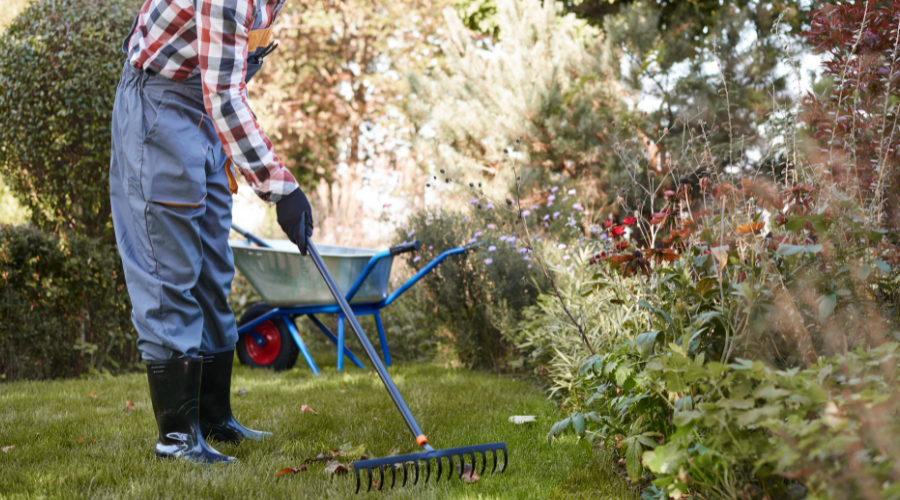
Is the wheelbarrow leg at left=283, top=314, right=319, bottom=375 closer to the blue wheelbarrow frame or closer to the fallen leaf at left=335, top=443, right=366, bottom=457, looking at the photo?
the blue wheelbarrow frame

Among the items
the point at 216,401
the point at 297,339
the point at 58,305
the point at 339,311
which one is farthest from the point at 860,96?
the point at 58,305

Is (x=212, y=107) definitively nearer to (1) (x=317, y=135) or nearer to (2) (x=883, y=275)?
(2) (x=883, y=275)

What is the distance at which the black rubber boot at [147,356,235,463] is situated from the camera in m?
1.81

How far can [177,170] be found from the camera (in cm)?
182

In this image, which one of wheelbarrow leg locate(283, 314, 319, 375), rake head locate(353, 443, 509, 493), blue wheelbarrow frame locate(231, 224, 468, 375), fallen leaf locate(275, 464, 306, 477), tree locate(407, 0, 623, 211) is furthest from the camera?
tree locate(407, 0, 623, 211)

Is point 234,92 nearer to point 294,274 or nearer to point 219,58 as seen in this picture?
point 219,58

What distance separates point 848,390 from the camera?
1.19m

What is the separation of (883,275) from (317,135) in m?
9.05

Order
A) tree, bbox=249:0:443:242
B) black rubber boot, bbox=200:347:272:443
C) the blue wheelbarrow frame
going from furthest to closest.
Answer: tree, bbox=249:0:443:242
the blue wheelbarrow frame
black rubber boot, bbox=200:347:272:443

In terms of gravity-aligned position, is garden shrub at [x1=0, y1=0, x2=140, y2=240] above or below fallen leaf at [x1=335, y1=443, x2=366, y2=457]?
above

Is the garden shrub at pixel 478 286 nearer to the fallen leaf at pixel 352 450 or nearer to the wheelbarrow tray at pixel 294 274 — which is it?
the wheelbarrow tray at pixel 294 274

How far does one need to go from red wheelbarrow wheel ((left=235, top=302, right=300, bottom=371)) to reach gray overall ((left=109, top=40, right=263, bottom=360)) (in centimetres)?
187

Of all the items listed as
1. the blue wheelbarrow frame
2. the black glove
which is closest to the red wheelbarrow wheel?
the blue wheelbarrow frame

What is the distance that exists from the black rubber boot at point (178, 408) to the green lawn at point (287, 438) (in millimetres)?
60
